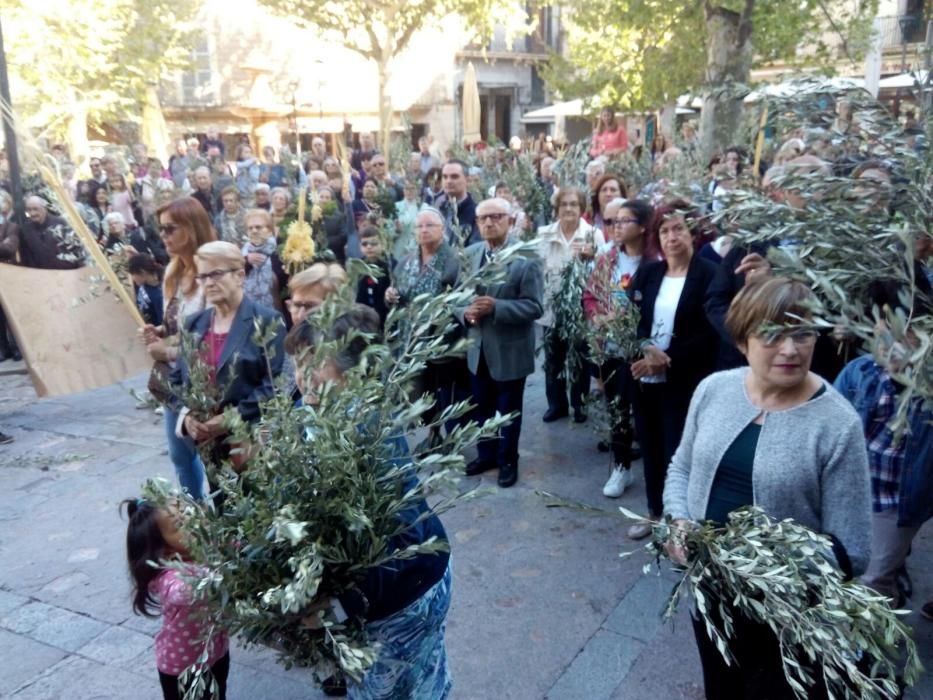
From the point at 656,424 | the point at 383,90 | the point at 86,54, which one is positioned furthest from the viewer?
the point at 86,54

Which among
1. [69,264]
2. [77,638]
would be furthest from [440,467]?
[69,264]

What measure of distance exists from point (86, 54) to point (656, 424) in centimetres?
2064

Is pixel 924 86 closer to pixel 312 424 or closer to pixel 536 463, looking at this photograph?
pixel 312 424

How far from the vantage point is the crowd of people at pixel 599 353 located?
2.23 m

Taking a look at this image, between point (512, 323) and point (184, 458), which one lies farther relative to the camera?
point (512, 323)

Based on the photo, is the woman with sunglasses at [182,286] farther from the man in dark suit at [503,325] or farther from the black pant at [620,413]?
the black pant at [620,413]

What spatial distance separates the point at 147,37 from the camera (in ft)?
74.5

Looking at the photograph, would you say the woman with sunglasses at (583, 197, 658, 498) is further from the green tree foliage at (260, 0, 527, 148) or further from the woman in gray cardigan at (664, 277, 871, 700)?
the green tree foliage at (260, 0, 527, 148)

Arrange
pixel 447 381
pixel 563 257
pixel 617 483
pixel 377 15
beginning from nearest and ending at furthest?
pixel 617 483 → pixel 447 381 → pixel 563 257 → pixel 377 15

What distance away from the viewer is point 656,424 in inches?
176

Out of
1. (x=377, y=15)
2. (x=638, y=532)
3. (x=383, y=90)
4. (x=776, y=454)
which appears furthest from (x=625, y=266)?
(x=377, y=15)

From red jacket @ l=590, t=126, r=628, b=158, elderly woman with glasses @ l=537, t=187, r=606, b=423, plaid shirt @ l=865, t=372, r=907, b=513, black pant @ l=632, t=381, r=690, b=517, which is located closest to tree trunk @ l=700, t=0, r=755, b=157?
red jacket @ l=590, t=126, r=628, b=158

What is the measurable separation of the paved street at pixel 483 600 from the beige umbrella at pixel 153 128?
63.7ft

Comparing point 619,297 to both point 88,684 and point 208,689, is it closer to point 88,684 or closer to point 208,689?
point 208,689
